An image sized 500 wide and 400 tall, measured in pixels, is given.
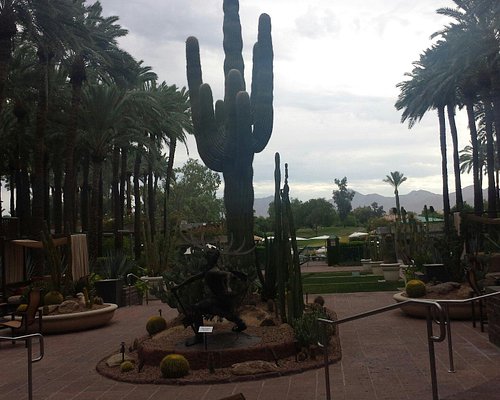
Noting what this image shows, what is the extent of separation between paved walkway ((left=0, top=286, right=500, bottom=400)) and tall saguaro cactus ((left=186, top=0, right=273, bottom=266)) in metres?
4.11

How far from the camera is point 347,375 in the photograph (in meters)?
7.06

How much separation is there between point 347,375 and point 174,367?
2.19 metres

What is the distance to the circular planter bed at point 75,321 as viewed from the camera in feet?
39.2

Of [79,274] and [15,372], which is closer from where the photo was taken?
[15,372]

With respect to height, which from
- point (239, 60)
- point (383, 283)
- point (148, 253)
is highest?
point (239, 60)

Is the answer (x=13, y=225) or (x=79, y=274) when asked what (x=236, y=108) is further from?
(x=13, y=225)

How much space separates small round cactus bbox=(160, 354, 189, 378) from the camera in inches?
281

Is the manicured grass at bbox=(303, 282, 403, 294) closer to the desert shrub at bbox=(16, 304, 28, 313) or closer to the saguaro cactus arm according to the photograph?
the saguaro cactus arm

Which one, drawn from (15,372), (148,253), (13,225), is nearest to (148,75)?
(13,225)

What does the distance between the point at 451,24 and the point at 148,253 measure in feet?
64.2

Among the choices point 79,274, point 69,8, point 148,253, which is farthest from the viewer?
point 148,253

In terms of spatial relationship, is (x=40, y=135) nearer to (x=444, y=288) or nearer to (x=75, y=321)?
(x=75, y=321)

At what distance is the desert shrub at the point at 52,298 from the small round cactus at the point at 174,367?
6567 mm

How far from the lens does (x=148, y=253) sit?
2173 centimetres
